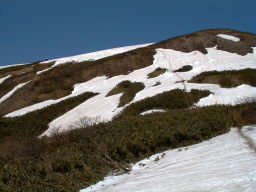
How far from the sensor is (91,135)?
669 inches

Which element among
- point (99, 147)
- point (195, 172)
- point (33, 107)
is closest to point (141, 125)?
point (99, 147)

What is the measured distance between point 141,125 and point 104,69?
25.7 metres

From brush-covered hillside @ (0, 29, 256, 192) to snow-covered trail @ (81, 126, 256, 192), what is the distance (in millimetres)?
43

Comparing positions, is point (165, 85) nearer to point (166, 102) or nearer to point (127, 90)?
point (127, 90)

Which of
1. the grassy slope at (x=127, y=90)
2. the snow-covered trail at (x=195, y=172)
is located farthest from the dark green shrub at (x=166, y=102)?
the snow-covered trail at (x=195, y=172)

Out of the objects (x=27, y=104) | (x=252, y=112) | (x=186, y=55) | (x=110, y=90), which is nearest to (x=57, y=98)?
(x=27, y=104)

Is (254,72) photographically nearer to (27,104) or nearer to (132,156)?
(132,156)

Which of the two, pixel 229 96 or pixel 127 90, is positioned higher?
pixel 127 90

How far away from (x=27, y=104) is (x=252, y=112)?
27.3 metres

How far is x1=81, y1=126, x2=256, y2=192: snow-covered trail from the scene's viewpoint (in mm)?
6966

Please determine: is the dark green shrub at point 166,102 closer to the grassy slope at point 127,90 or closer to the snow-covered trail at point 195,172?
the grassy slope at point 127,90

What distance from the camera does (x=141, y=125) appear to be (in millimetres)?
17219

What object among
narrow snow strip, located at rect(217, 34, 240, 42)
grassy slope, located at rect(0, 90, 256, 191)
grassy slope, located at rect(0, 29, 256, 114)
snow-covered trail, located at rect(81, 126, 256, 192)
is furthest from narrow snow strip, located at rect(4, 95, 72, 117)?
narrow snow strip, located at rect(217, 34, 240, 42)

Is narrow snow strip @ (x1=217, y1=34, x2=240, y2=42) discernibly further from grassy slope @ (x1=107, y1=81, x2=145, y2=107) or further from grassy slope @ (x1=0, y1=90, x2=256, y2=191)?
grassy slope @ (x1=0, y1=90, x2=256, y2=191)
